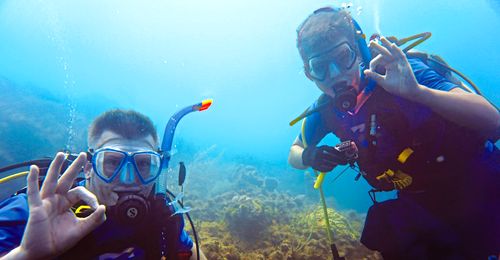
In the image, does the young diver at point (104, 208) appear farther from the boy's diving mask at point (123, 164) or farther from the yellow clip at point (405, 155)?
the yellow clip at point (405, 155)

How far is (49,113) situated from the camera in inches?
763

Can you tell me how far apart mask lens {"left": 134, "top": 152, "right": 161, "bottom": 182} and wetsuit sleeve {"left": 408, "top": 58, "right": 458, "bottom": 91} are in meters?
3.31

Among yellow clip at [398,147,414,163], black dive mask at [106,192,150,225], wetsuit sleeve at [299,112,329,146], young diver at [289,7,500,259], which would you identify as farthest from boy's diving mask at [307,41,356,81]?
black dive mask at [106,192,150,225]

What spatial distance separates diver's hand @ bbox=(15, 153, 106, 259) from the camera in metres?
1.47

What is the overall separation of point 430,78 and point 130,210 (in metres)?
3.61

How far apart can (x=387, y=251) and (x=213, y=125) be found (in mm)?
131643

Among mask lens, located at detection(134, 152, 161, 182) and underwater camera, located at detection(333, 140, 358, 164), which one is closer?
mask lens, located at detection(134, 152, 161, 182)

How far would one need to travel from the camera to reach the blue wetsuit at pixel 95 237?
74.7 inches

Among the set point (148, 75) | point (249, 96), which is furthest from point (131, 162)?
point (249, 96)

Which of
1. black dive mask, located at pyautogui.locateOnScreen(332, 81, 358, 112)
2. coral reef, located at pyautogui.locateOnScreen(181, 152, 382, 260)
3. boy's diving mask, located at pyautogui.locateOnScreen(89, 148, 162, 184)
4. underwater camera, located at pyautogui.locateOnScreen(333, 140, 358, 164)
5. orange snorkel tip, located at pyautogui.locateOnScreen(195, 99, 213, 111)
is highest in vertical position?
orange snorkel tip, located at pyautogui.locateOnScreen(195, 99, 213, 111)

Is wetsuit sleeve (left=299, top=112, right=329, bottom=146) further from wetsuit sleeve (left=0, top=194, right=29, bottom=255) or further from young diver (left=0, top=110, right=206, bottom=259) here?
wetsuit sleeve (left=0, top=194, right=29, bottom=255)

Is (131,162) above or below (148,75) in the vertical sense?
below

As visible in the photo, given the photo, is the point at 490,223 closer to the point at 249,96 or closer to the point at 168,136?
the point at 168,136

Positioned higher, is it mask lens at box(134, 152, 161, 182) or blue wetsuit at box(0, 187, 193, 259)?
mask lens at box(134, 152, 161, 182)
